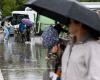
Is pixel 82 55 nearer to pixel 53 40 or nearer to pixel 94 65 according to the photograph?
pixel 94 65

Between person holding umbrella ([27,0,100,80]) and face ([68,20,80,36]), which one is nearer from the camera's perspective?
person holding umbrella ([27,0,100,80])

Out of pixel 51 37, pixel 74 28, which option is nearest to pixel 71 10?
pixel 74 28

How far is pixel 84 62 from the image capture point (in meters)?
4.28

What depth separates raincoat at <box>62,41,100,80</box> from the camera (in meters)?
4.22

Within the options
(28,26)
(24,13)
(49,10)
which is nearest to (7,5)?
(24,13)

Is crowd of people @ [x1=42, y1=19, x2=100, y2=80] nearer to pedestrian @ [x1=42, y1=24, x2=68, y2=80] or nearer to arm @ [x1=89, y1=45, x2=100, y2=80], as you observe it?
arm @ [x1=89, y1=45, x2=100, y2=80]

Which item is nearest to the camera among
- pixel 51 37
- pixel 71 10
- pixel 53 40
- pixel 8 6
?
pixel 71 10

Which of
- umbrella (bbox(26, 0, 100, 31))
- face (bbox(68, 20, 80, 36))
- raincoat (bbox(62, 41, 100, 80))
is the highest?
umbrella (bbox(26, 0, 100, 31))

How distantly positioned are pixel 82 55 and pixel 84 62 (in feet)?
0.20

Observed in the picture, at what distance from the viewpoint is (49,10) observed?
14.7 feet

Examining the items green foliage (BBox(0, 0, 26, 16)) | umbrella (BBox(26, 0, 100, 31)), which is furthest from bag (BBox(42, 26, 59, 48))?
green foliage (BBox(0, 0, 26, 16))

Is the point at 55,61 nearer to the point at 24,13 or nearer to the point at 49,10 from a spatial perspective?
the point at 49,10

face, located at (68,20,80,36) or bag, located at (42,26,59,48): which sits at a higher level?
face, located at (68,20,80,36)

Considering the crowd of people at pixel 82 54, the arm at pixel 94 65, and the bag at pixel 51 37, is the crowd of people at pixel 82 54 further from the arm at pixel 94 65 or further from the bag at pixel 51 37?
the bag at pixel 51 37
